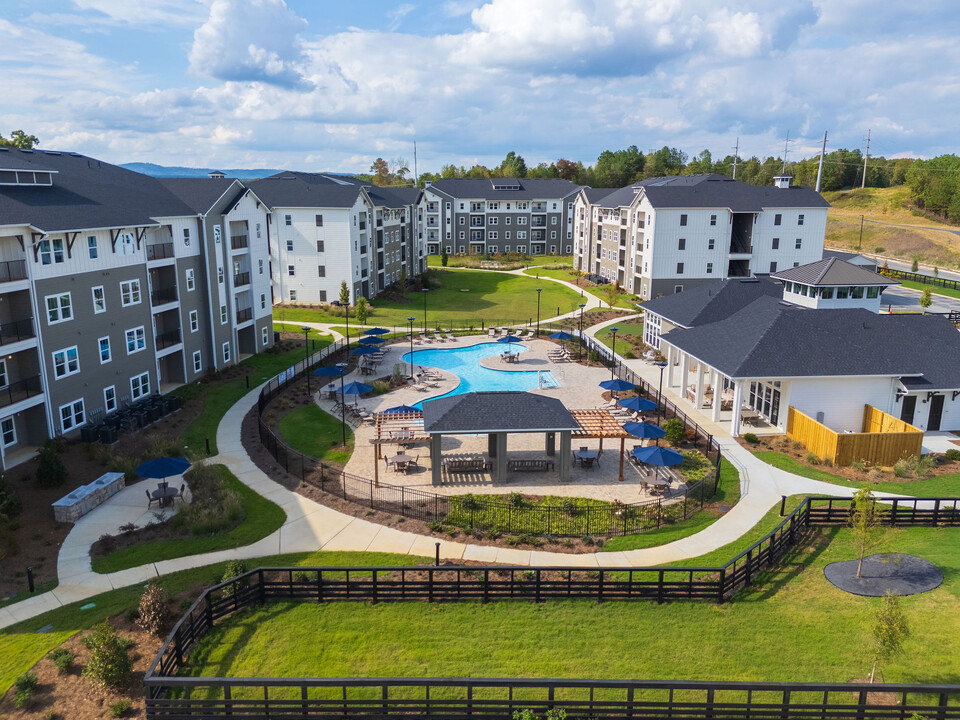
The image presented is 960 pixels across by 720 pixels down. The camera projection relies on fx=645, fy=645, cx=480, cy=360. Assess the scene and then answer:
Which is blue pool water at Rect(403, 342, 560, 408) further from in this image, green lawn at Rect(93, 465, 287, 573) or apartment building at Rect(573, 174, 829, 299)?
apartment building at Rect(573, 174, 829, 299)

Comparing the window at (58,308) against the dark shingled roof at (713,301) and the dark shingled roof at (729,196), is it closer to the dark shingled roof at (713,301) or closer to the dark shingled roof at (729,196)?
the dark shingled roof at (713,301)

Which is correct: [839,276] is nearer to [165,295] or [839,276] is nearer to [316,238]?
[165,295]

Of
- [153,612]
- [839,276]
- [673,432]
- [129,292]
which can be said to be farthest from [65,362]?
[839,276]

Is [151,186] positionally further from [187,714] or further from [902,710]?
[902,710]

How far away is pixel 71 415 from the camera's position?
33781 mm

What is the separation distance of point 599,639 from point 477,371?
3305 centimetres

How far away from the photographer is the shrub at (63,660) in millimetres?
17172

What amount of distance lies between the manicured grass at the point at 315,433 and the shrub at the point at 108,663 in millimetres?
15935

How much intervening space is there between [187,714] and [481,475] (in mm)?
17958

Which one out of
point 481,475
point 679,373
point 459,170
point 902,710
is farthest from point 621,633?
point 459,170

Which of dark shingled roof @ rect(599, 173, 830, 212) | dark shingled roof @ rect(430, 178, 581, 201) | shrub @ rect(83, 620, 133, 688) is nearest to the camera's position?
shrub @ rect(83, 620, 133, 688)

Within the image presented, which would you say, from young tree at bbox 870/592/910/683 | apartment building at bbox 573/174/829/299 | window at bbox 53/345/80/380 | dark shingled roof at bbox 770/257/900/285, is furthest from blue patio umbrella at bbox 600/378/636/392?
apartment building at bbox 573/174/829/299

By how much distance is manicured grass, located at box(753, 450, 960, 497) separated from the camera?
2856 cm

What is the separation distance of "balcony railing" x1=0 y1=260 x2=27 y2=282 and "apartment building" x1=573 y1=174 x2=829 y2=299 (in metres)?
60.9
